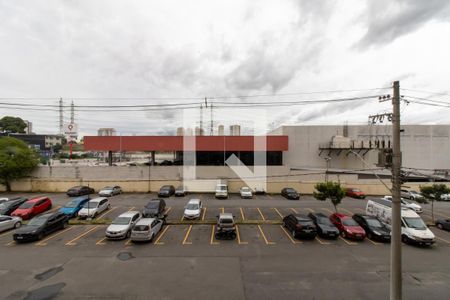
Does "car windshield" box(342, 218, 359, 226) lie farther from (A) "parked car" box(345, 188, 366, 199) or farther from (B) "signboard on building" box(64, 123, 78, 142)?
(B) "signboard on building" box(64, 123, 78, 142)

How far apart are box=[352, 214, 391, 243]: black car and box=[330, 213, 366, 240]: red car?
688mm

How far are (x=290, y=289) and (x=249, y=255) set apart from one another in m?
3.51

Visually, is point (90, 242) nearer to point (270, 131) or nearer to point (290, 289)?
point (290, 289)

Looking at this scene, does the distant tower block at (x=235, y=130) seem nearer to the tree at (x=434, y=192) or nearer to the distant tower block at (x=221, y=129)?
the distant tower block at (x=221, y=129)

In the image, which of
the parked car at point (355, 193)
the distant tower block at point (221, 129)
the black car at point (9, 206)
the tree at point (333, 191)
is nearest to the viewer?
the tree at point (333, 191)

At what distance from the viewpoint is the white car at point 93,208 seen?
60.4 ft

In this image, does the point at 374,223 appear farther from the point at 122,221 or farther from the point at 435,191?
the point at 122,221

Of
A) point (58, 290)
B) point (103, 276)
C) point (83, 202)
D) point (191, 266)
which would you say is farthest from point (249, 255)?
point (83, 202)

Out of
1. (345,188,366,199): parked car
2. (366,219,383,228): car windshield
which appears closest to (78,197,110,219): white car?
(366,219,383,228): car windshield

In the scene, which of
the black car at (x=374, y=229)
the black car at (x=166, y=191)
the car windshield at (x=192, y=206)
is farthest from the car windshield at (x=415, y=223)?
the black car at (x=166, y=191)

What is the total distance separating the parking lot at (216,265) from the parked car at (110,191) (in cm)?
1146

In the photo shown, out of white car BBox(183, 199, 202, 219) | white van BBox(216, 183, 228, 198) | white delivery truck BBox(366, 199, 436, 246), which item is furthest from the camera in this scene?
white van BBox(216, 183, 228, 198)

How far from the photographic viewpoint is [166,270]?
10148mm

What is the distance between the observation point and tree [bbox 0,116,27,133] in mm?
78688
